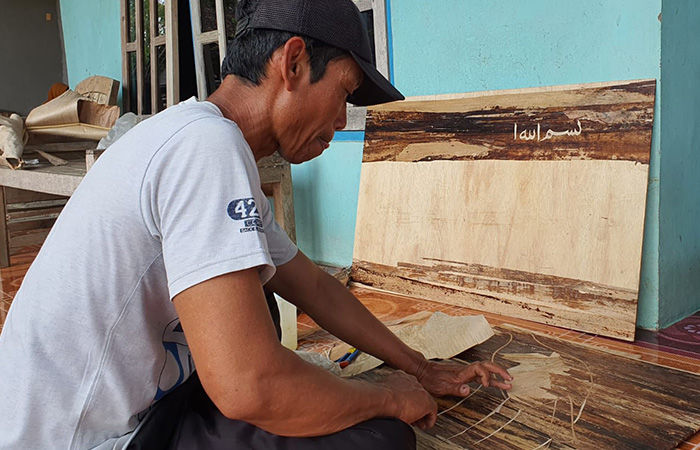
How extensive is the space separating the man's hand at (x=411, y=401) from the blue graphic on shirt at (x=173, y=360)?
456 millimetres

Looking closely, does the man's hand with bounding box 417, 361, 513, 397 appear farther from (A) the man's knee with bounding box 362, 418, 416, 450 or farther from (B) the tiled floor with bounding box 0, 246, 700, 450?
(B) the tiled floor with bounding box 0, 246, 700, 450

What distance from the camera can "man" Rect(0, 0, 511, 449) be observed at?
1.07 m

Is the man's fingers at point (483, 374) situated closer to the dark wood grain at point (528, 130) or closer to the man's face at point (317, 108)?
the man's face at point (317, 108)

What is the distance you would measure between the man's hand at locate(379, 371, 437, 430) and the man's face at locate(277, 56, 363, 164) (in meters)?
0.59

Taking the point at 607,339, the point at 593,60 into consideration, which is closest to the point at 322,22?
the point at 593,60

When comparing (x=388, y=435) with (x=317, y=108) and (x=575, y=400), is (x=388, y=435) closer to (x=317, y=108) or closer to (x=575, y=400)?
(x=317, y=108)

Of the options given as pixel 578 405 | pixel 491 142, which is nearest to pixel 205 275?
pixel 578 405

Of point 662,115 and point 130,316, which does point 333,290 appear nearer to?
point 130,316

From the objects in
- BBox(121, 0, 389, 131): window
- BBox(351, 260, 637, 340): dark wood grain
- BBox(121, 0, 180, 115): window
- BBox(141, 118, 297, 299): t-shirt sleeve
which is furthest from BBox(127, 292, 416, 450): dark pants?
BBox(121, 0, 180, 115): window

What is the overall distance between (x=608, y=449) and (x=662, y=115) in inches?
60.1

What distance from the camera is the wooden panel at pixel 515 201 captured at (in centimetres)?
A: 268

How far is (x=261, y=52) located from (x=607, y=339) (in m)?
2.10

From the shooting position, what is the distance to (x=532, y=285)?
2938mm

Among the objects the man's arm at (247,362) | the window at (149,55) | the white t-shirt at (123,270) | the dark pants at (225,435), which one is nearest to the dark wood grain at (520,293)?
the dark pants at (225,435)
